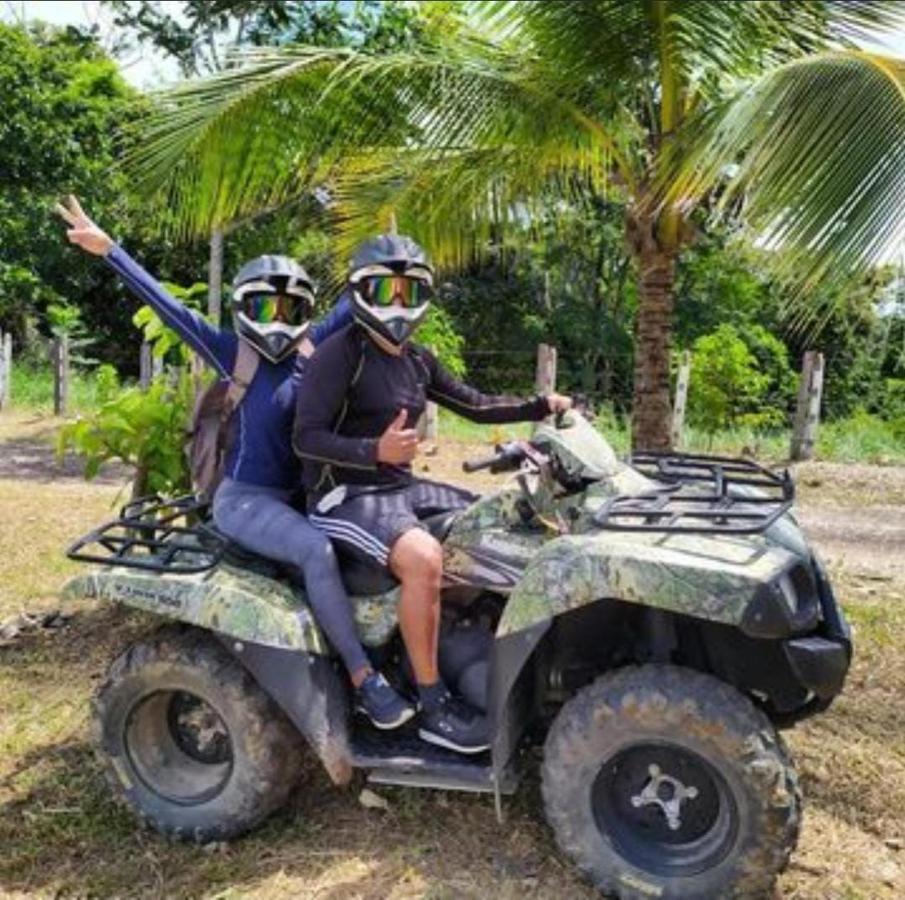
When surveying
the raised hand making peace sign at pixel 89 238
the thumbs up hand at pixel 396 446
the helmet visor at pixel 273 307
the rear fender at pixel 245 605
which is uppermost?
the raised hand making peace sign at pixel 89 238

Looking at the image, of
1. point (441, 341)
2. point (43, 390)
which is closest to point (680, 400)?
point (441, 341)

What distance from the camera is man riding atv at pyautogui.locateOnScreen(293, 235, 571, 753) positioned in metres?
3.28

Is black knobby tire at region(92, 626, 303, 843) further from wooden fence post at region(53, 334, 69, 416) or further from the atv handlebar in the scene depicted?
wooden fence post at region(53, 334, 69, 416)

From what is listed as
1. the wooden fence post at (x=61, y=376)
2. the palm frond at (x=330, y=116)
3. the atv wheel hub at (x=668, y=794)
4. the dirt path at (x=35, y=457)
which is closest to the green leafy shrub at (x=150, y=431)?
the palm frond at (x=330, y=116)

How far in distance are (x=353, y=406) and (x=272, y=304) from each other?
53 cm

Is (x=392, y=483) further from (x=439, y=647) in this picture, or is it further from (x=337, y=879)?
(x=337, y=879)

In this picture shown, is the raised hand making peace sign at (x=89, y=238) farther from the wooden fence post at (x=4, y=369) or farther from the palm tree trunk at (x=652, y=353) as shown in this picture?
the wooden fence post at (x=4, y=369)

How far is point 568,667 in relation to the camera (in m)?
3.37

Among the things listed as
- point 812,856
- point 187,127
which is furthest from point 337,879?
point 187,127

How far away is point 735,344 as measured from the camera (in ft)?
50.4

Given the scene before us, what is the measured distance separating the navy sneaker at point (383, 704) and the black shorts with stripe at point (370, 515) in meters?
0.35

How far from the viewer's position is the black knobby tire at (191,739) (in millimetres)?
3488

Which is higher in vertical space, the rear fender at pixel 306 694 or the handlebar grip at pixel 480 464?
the handlebar grip at pixel 480 464

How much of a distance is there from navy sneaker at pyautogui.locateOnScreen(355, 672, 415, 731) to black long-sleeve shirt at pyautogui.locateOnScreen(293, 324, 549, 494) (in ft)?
2.04
